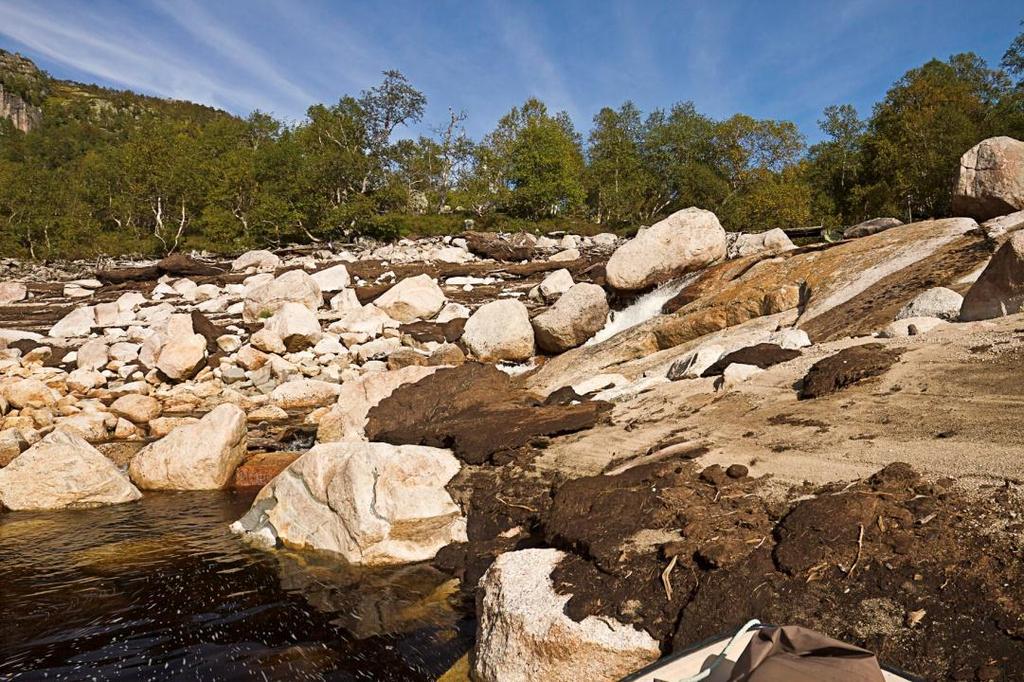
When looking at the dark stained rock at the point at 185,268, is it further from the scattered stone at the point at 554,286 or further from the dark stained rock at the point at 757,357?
the dark stained rock at the point at 757,357

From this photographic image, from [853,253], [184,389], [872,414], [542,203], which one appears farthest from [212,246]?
[872,414]

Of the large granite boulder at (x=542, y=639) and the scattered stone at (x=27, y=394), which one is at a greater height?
the scattered stone at (x=27, y=394)

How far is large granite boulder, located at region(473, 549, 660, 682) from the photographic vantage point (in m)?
3.57

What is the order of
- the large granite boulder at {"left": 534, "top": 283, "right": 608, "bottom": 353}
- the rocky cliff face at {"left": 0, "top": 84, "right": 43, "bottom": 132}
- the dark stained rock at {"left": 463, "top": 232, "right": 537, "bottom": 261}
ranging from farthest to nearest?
1. the rocky cliff face at {"left": 0, "top": 84, "right": 43, "bottom": 132}
2. the dark stained rock at {"left": 463, "top": 232, "right": 537, "bottom": 261}
3. the large granite boulder at {"left": 534, "top": 283, "right": 608, "bottom": 353}

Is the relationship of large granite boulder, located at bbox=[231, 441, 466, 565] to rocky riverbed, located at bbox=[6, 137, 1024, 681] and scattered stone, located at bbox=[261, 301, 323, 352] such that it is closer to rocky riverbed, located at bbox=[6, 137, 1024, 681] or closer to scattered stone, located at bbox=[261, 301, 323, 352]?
rocky riverbed, located at bbox=[6, 137, 1024, 681]

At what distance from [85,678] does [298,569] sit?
204 cm

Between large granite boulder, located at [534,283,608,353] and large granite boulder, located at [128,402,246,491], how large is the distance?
918 centimetres

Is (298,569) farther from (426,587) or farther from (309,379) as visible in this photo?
(309,379)

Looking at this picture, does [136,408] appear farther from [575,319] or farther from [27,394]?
[575,319]

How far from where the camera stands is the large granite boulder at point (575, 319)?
1686cm

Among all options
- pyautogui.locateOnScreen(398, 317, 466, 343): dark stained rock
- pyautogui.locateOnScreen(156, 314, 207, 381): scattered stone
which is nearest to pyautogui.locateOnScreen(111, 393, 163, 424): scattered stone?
pyautogui.locateOnScreen(156, 314, 207, 381): scattered stone

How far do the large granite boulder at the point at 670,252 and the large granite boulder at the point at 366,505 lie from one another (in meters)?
12.0

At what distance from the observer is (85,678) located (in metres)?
4.61

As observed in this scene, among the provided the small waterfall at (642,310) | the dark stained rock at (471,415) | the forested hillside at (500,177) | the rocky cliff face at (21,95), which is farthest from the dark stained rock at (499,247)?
the rocky cliff face at (21,95)
